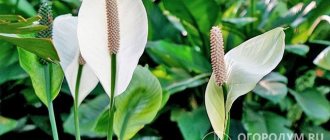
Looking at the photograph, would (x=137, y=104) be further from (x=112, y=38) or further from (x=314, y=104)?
(x=314, y=104)

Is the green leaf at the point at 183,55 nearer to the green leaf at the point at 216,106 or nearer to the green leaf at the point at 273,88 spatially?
the green leaf at the point at 273,88

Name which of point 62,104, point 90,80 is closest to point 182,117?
point 62,104

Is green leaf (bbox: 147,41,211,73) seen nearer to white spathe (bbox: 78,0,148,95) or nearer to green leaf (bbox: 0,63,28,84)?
green leaf (bbox: 0,63,28,84)

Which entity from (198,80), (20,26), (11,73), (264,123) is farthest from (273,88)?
(20,26)

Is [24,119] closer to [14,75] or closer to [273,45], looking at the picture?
[14,75]

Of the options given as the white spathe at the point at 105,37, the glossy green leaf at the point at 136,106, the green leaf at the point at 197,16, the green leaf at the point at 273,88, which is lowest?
the green leaf at the point at 273,88

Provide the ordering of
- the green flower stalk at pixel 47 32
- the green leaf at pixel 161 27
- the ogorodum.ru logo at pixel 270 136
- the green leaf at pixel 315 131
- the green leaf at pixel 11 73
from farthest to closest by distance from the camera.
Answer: the green leaf at pixel 161 27 → the green leaf at pixel 315 131 → the green leaf at pixel 11 73 → the ogorodum.ru logo at pixel 270 136 → the green flower stalk at pixel 47 32

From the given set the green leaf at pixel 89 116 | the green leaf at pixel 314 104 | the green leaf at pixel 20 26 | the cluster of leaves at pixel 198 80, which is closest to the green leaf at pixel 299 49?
the cluster of leaves at pixel 198 80
